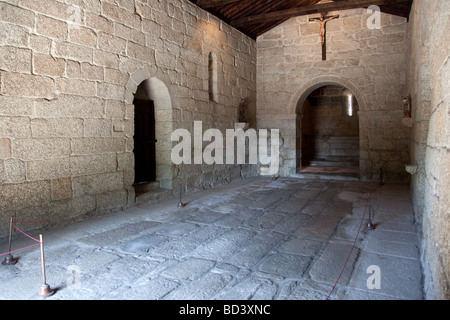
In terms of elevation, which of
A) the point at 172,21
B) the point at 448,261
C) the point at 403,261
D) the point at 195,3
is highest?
the point at 195,3

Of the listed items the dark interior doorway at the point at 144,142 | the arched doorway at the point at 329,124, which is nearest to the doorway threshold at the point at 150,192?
the dark interior doorway at the point at 144,142

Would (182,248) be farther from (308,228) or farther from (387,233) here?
(387,233)

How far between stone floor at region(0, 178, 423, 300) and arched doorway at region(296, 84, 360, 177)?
23.3 feet

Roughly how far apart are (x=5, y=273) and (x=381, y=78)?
24.6 ft

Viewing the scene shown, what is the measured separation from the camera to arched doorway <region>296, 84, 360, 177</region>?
1203 centimetres

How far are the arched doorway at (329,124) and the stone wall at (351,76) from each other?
371cm

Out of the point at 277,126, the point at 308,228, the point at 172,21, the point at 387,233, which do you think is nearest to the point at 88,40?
the point at 172,21

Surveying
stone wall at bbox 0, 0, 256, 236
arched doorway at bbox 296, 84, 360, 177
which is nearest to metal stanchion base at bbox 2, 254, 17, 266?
stone wall at bbox 0, 0, 256, 236

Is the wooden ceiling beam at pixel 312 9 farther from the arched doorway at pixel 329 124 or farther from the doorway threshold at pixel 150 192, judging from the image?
the arched doorway at pixel 329 124

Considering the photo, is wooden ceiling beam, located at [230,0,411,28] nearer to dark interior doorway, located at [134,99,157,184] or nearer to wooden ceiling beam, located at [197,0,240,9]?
wooden ceiling beam, located at [197,0,240,9]

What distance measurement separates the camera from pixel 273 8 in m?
7.25

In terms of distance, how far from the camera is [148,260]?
2.90 metres

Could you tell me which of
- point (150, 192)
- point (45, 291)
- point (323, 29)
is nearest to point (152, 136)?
point (150, 192)

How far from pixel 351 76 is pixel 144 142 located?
4.91m
